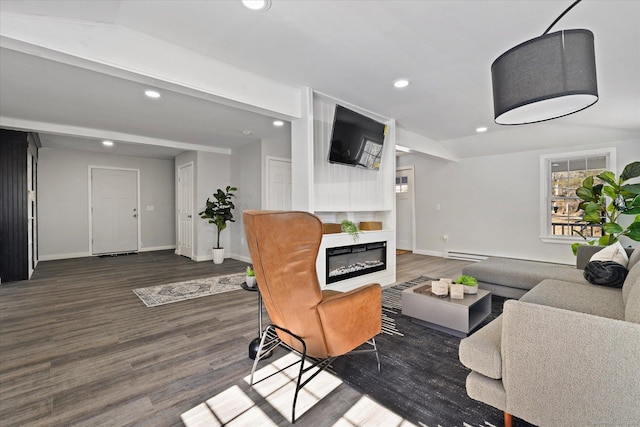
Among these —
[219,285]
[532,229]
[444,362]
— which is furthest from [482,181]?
[219,285]

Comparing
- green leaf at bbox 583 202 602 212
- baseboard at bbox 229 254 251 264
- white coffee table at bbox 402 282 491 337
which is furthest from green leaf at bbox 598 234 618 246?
baseboard at bbox 229 254 251 264

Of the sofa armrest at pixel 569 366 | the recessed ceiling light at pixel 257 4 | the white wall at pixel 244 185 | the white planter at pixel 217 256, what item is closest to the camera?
the sofa armrest at pixel 569 366

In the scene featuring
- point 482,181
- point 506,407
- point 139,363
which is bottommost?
point 139,363

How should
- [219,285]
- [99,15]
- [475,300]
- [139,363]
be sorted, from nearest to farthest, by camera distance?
[99,15] → [139,363] → [475,300] → [219,285]

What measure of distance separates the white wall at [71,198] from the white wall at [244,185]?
2647 millimetres

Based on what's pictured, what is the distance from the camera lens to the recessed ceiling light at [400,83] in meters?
3.03

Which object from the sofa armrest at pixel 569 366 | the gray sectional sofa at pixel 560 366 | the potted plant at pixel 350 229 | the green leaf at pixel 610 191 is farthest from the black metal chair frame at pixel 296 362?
the green leaf at pixel 610 191

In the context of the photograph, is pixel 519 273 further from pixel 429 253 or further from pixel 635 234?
pixel 429 253

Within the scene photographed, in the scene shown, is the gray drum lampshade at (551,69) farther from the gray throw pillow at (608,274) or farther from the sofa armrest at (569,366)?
the gray throw pillow at (608,274)

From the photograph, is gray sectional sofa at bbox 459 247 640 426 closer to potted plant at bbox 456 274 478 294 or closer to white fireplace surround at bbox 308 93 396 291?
potted plant at bbox 456 274 478 294

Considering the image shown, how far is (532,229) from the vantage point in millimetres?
5328

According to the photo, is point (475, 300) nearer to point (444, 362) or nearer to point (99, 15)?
point (444, 362)

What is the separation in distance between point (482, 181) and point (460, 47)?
421 centimetres

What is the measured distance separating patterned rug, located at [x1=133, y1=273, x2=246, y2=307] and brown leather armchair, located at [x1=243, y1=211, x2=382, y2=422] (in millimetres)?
2351
